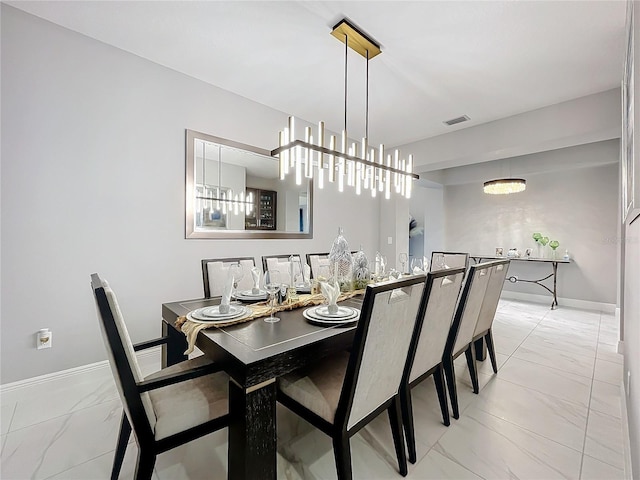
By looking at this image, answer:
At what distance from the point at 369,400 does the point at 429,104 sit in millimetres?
3244

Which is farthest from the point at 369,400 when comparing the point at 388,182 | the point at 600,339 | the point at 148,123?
the point at 600,339

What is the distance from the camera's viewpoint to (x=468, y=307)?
1917 mm

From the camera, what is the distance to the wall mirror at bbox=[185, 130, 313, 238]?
2.89 m

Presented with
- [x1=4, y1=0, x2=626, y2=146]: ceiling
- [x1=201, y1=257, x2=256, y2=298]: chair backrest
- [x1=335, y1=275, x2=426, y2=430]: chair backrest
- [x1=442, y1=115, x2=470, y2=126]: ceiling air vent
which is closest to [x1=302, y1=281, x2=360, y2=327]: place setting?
[x1=335, y1=275, x2=426, y2=430]: chair backrest

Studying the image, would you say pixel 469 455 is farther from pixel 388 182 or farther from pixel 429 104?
pixel 429 104

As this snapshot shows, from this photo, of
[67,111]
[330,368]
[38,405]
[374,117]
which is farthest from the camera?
[374,117]

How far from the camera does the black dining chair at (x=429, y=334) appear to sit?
1.50 metres

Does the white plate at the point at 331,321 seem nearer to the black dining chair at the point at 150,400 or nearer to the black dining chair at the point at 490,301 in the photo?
the black dining chair at the point at 150,400

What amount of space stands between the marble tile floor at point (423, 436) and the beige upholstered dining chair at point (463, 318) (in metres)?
0.25

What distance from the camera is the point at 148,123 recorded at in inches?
102

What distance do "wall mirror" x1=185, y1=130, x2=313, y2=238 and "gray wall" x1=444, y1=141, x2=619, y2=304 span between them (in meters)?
4.12

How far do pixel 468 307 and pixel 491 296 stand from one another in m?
0.55

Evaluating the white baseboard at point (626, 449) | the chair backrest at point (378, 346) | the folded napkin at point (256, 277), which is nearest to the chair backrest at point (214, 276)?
the folded napkin at point (256, 277)

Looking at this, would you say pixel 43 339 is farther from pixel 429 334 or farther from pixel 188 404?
pixel 429 334
